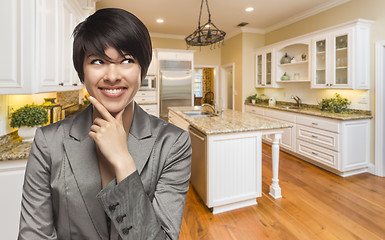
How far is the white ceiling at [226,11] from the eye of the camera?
3877mm

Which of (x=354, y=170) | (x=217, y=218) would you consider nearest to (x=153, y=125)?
(x=217, y=218)

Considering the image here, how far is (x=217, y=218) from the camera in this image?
6.99ft

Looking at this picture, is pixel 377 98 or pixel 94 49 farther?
pixel 377 98

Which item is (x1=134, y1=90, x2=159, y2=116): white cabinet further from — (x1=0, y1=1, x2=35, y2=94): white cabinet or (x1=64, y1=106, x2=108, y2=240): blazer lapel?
(x1=64, y1=106, x2=108, y2=240): blazer lapel

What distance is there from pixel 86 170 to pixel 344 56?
4035mm

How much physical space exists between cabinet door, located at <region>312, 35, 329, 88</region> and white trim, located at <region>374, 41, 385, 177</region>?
658mm

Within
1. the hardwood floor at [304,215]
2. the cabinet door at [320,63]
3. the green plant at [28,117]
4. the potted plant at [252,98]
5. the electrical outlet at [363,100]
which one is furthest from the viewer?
the potted plant at [252,98]

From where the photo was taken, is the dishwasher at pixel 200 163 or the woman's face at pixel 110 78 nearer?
the woman's face at pixel 110 78

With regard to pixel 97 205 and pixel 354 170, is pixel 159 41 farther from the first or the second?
pixel 97 205

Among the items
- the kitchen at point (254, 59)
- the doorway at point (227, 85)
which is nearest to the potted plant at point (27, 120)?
the kitchen at point (254, 59)

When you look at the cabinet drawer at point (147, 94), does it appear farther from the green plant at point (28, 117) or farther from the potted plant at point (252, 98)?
the green plant at point (28, 117)

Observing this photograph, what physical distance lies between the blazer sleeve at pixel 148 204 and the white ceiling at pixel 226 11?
3907mm

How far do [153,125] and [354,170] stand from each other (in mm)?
3703

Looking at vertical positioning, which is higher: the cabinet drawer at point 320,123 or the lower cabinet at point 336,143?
the cabinet drawer at point 320,123
